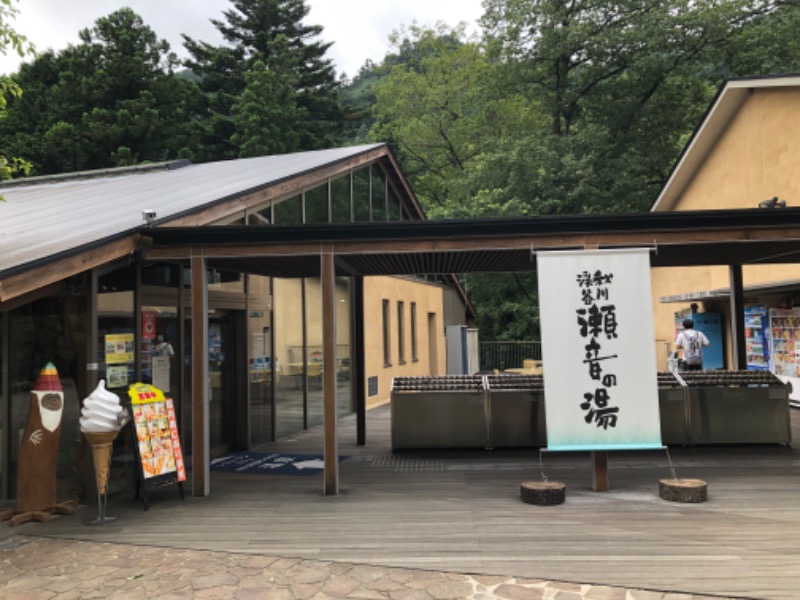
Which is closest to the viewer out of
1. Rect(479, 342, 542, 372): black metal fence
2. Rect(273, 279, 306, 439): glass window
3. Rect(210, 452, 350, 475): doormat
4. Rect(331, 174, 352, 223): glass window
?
Rect(210, 452, 350, 475): doormat

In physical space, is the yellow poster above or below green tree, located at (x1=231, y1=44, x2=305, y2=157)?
below

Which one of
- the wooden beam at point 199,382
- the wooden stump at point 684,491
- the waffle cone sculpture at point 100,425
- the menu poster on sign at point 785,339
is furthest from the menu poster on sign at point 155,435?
the menu poster on sign at point 785,339

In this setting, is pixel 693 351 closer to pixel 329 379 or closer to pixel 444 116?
pixel 329 379

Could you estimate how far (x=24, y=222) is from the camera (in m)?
8.12

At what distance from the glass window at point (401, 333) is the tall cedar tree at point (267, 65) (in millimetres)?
12790

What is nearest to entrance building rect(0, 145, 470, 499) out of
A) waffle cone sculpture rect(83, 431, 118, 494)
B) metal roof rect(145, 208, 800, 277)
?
metal roof rect(145, 208, 800, 277)

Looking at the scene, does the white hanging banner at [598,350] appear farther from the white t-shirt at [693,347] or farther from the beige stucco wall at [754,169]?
the beige stucco wall at [754,169]

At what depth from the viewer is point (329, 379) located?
6.92m

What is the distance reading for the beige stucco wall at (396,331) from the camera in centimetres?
1503

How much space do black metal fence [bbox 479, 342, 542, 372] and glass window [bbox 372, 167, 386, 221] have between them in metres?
11.6

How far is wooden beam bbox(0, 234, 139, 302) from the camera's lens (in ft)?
16.8

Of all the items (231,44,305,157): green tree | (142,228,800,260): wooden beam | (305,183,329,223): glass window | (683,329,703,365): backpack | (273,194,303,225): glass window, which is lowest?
(683,329,703,365): backpack

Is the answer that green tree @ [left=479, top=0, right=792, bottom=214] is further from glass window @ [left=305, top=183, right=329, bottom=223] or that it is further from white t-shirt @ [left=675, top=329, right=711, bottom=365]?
glass window @ [left=305, top=183, right=329, bottom=223]

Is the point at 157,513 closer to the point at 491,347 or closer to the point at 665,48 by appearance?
the point at 491,347
